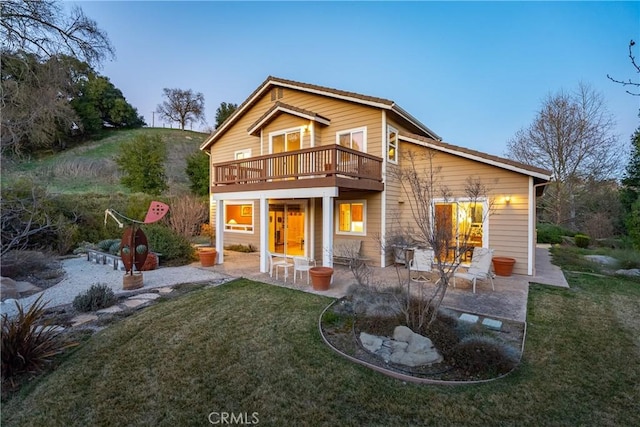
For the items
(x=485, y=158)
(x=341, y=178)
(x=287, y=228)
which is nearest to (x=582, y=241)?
(x=485, y=158)

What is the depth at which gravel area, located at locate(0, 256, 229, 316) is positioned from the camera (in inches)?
243

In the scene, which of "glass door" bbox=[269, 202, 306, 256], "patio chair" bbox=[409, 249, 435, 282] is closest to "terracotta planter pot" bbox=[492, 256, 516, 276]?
"patio chair" bbox=[409, 249, 435, 282]

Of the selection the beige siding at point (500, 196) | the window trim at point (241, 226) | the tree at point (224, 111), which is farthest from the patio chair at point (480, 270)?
the tree at point (224, 111)

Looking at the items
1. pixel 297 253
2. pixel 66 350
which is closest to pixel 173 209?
pixel 297 253

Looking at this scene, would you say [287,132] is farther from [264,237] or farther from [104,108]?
[104,108]

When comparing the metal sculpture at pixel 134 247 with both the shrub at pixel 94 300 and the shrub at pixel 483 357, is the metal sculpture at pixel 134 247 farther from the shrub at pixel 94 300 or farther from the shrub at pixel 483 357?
the shrub at pixel 483 357

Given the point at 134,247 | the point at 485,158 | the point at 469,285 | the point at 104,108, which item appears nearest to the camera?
the point at 134,247

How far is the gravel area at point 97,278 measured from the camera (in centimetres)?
616

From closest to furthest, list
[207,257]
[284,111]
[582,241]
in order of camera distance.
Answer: [207,257]
[284,111]
[582,241]

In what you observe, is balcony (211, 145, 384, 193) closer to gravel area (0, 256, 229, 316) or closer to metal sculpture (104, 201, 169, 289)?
metal sculpture (104, 201, 169, 289)

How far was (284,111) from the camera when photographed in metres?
11.4

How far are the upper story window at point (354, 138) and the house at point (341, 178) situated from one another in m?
0.04

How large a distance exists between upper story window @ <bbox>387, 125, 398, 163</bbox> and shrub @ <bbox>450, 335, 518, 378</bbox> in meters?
7.32

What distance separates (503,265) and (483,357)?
A: 18.7 feet
